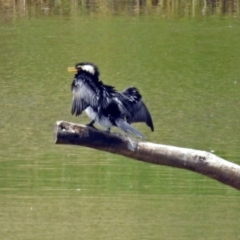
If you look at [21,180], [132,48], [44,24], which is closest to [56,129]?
[21,180]

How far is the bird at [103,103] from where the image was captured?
14.6 feet

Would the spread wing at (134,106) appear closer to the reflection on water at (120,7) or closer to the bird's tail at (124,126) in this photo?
the bird's tail at (124,126)

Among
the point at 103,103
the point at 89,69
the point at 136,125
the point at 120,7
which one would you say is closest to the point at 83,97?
the point at 103,103

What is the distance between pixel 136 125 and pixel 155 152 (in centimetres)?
459

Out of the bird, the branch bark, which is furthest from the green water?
the branch bark

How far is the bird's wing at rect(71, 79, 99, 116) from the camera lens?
14.7ft

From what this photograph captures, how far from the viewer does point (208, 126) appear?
8344 mm

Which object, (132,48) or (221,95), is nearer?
(221,95)

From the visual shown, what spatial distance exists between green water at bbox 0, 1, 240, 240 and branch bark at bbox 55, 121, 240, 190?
1.70 meters

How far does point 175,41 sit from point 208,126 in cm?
492

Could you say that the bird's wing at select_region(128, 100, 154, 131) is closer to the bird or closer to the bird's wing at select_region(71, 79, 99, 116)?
the bird

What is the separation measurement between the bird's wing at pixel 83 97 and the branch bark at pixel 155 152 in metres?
0.80

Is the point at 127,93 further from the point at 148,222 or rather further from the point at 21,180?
the point at 21,180

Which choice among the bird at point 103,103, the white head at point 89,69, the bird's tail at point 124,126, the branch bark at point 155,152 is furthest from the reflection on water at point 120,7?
the branch bark at point 155,152
